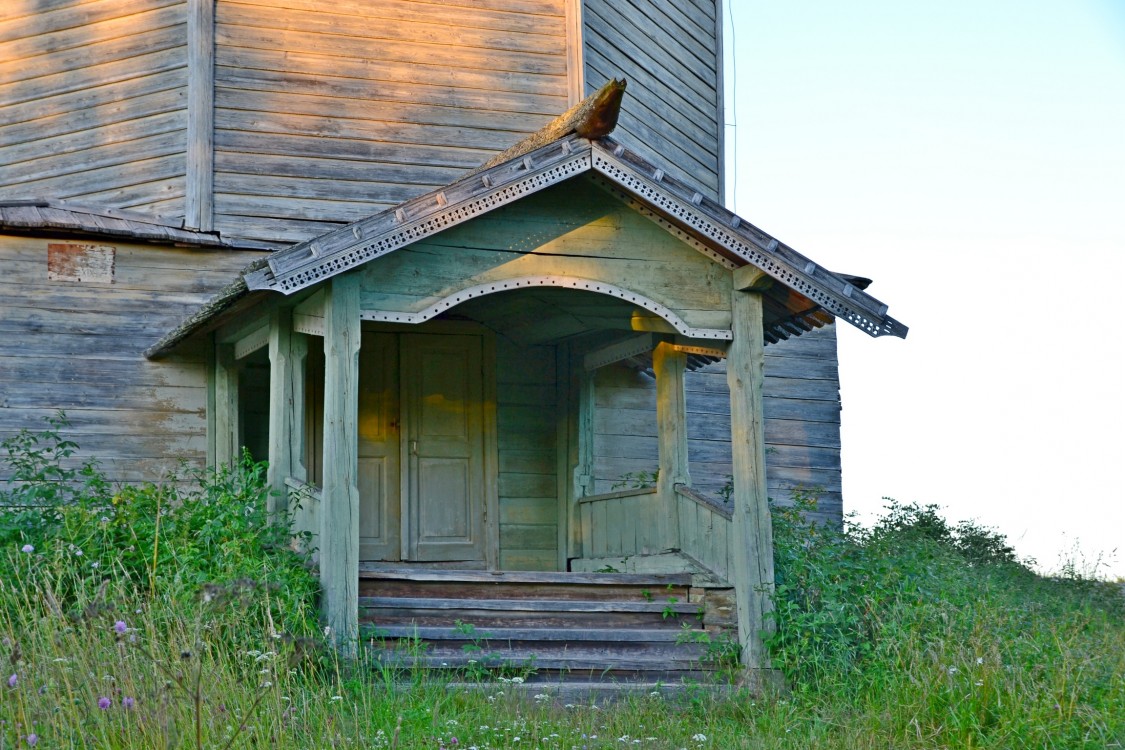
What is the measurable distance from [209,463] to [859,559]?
5.35 metres

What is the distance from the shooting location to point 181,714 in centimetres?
548

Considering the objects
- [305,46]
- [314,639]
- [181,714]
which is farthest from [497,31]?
[181,714]

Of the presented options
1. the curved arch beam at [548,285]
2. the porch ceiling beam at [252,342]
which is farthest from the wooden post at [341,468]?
the porch ceiling beam at [252,342]

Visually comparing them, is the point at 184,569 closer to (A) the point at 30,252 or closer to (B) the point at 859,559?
(A) the point at 30,252

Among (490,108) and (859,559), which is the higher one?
(490,108)

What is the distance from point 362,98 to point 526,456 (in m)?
3.54

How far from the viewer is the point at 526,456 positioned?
12.2 m

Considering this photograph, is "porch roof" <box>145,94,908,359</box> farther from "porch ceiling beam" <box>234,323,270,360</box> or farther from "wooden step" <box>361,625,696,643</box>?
"wooden step" <box>361,625,696,643</box>

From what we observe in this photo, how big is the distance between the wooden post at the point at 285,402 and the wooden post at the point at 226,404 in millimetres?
1456

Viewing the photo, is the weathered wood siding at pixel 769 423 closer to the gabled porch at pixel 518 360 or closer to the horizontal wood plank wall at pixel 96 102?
the gabled porch at pixel 518 360

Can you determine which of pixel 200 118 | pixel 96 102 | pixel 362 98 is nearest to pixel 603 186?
pixel 362 98

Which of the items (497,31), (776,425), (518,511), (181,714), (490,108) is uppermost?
(497,31)

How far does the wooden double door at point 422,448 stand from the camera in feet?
38.1

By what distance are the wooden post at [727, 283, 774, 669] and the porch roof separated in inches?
15.6
